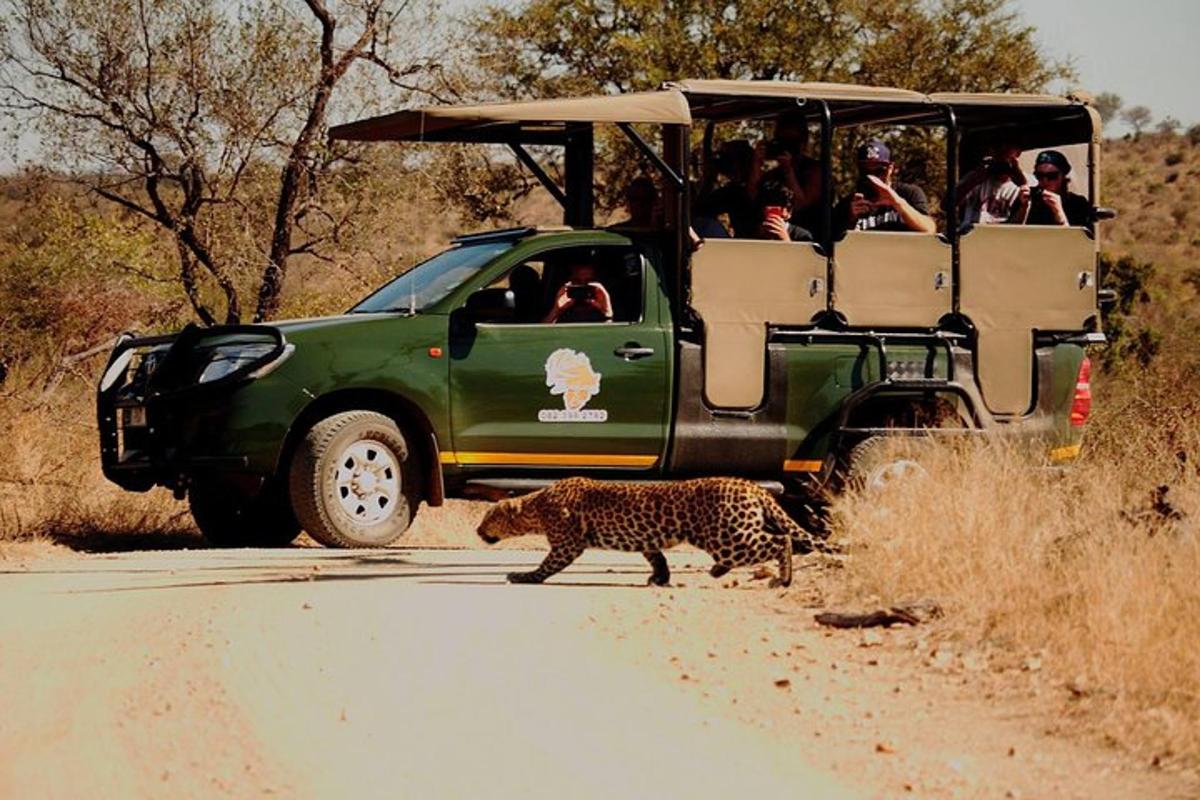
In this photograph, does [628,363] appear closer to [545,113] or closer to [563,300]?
[563,300]

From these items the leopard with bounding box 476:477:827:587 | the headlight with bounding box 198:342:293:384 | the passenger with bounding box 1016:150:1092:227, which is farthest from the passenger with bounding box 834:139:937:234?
the headlight with bounding box 198:342:293:384

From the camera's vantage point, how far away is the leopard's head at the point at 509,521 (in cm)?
1075

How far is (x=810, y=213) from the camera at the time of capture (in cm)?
1347

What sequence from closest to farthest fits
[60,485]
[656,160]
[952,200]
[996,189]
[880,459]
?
[656,160] < [880,459] < [952,200] < [996,189] < [60,485]

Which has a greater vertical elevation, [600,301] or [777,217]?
[777,217]

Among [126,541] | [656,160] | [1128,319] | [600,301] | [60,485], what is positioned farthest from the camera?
[1128,319]

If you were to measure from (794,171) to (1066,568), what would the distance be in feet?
16.0

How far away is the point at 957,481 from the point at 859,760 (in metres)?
5.17

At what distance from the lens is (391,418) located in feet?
40.7

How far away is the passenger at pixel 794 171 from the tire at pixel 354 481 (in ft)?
9.20

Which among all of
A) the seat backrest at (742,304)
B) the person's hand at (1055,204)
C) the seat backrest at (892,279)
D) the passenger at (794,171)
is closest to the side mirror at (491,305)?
the seat backrest at (742,304)

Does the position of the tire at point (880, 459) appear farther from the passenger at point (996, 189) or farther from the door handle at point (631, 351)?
the passenger at point (996, 189)

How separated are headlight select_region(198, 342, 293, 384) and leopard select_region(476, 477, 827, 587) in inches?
93.7

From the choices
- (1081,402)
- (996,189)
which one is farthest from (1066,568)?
(996,189)
